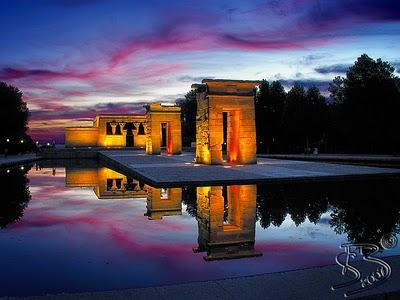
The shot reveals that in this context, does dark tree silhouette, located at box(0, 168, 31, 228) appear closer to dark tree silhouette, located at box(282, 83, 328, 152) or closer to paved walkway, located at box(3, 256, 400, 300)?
paved walkway, located at box(3, 256, 400, 300)

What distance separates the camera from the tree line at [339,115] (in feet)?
108

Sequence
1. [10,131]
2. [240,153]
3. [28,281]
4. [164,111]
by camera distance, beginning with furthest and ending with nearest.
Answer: [10,131] < [164,111] < [240,153] < [28,281]

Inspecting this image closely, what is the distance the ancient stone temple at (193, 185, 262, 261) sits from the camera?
6.27 meters

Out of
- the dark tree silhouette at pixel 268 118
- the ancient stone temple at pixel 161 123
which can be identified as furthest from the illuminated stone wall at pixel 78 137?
the dark tree silhouette at pixel 268 118

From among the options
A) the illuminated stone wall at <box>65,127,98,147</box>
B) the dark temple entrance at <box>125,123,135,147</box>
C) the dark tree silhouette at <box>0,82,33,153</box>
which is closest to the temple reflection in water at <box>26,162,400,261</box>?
the dark tree silhouette at <box>0,82,33,153</box>

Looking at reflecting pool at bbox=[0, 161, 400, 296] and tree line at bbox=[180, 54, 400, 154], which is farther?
tree line at bbox=[180, 54, 400, 154]

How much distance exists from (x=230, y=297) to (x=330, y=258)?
2.53 m

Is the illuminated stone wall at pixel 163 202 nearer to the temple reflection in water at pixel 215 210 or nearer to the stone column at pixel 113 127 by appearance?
the temple reflection in water at pixel 215 210

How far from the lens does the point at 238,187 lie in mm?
13430

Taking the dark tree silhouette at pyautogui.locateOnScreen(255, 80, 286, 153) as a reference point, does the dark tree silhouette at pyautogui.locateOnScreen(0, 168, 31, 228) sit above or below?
below

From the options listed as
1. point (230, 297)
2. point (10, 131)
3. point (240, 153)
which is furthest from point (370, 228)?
point (10, 131)

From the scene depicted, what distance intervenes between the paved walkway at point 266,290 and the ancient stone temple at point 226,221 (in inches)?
64.9

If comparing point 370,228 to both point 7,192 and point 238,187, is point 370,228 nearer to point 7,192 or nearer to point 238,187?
point 238,187

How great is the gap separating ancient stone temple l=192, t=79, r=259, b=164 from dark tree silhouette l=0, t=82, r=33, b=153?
27.1m
